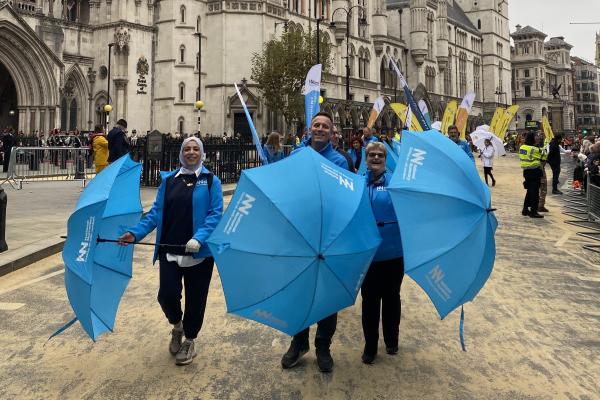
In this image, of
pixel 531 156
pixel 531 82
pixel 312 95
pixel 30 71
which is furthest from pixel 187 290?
pixel 531 82

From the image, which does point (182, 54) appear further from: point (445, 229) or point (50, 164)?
point (445, 229)

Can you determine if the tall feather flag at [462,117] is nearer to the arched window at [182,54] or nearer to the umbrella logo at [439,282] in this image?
the umbrella logo at [439,282]

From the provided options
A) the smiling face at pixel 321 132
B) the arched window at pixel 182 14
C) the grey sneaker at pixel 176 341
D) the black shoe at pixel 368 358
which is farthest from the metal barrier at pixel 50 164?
the arched window at pixel 182 14

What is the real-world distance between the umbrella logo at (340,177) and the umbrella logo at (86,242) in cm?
178

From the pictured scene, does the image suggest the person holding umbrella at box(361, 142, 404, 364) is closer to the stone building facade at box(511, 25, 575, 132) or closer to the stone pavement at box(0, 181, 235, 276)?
the stone pavement at box(0, 181, 235, 276)

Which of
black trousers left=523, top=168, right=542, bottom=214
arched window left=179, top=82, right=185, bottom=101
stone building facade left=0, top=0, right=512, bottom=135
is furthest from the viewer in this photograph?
arched window left=179, top=82, right=185, bottom=101

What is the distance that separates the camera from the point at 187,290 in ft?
13.5

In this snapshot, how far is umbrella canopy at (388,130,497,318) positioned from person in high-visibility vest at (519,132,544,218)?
875 centimetres

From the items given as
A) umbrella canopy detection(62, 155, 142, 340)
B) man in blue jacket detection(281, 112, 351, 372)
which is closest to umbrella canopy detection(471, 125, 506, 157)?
man in blue jacket detection(281, 112, 351, 372)

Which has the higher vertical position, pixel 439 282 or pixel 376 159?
pixel 376 159

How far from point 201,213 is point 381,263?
1536mm

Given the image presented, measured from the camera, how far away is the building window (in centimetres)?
7419

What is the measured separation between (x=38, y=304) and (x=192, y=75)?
33.3 m

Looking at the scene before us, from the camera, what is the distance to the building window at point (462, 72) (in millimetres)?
74188
